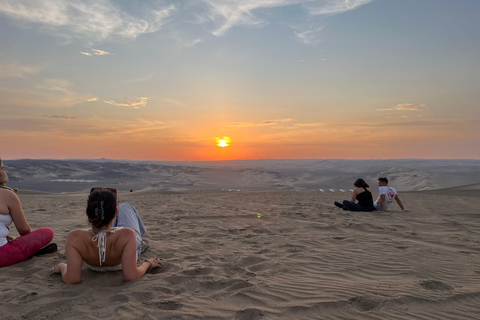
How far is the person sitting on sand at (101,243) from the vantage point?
127 inches

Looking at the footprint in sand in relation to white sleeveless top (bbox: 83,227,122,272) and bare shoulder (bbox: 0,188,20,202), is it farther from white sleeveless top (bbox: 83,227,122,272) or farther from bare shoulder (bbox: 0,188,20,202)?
bare shoulder (bbox: 0,188,20,202)

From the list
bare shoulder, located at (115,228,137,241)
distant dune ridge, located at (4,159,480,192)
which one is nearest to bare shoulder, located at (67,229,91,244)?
bare shoulder, located at (115,228,137,241)

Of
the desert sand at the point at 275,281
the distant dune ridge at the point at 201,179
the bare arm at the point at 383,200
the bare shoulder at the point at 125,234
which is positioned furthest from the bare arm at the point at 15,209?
the distant dune ridge at the point at 201,179

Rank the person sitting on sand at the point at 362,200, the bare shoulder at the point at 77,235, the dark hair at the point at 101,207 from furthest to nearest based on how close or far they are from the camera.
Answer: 1. the person sitting on sand at the point at 362,200
2. the bare shoulder at the point at 77,235
3. the dark hair at the point at 101,207

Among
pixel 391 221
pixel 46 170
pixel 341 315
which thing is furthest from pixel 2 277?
pixel 46 170

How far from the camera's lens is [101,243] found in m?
3.41

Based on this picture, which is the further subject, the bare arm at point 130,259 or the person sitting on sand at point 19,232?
the person sitting on sand at point 19,232

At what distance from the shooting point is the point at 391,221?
7914 millimetres

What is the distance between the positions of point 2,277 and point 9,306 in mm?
992

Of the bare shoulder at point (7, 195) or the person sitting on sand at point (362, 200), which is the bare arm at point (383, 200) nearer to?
the person sitting on sand at point (362, 200)

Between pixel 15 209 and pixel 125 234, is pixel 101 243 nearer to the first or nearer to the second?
pixel 125 234

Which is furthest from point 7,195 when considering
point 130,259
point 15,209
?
point 130,259

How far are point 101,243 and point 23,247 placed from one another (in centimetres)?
163

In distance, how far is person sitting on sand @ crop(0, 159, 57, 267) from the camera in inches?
148
